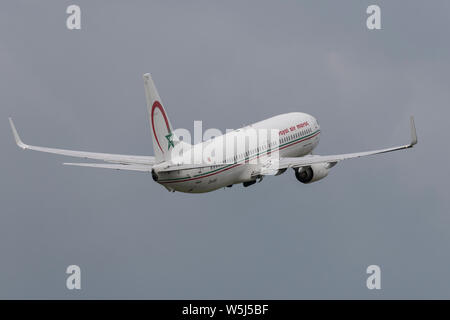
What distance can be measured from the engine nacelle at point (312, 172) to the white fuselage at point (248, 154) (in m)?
2.29

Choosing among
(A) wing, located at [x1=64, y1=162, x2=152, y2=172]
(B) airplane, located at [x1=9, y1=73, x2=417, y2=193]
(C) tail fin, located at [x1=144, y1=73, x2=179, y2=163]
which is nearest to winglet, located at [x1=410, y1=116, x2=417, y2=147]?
(B) airplane, located at [x1=9, y1=73, x2=417, y2=193]

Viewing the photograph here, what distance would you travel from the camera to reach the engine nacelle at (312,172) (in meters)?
103

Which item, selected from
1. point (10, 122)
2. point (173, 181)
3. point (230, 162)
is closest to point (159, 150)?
point (173, 181)

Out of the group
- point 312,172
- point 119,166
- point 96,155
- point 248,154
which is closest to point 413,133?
point 312,172

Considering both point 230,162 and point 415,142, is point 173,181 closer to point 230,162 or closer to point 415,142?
point 230,162

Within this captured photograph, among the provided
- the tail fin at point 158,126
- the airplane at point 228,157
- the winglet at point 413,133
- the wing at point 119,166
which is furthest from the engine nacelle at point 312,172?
the wing at point 119,166

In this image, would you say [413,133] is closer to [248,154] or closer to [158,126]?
[248,154]

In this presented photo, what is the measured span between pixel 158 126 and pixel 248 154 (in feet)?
42.5

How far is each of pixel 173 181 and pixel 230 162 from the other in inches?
280

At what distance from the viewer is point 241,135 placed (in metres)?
99.5

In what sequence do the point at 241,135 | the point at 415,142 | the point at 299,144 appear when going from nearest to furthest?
the point at 415,142
the point at 241,135
the point at 299,144

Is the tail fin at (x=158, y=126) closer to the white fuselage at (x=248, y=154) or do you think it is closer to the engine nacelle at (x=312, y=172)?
the white fuselage at (x=248, y=154)

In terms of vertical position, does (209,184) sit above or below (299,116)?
below

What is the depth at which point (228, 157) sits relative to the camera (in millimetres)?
95875
